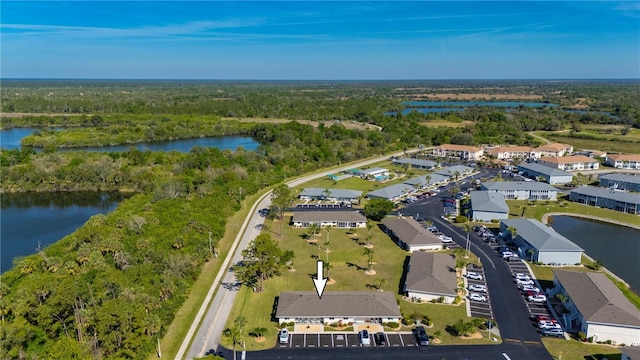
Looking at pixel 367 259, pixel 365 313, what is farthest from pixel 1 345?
pixel 367 259

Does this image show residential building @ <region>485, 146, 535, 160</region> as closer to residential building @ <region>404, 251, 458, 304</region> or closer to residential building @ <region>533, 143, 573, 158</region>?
residential building @ <region>533, 143, 573, 158</region>

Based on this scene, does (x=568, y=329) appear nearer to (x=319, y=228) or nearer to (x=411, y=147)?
(x=319, y=228)

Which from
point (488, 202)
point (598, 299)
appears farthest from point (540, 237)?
point (598, 299)

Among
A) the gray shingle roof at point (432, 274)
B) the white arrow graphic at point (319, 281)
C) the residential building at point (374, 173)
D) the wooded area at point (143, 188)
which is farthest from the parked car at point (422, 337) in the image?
the residential building at point (374, 173)

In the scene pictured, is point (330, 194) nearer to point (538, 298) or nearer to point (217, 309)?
point (217, 309)

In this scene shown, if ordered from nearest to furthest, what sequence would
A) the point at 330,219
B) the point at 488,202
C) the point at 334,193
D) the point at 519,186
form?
the point at 330,219 → the point at 488,202 → the point at 334,193 → the point at 519,186

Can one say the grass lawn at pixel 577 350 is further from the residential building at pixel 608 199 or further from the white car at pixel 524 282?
the residential building at pixel 608 199

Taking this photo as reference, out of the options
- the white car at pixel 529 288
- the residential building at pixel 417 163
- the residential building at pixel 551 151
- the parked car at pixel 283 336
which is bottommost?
the parked car at pixel 283 336

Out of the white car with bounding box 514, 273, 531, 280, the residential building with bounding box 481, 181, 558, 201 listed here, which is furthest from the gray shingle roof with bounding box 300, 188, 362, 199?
the white car with bounding box 514, 273, 531, 280
